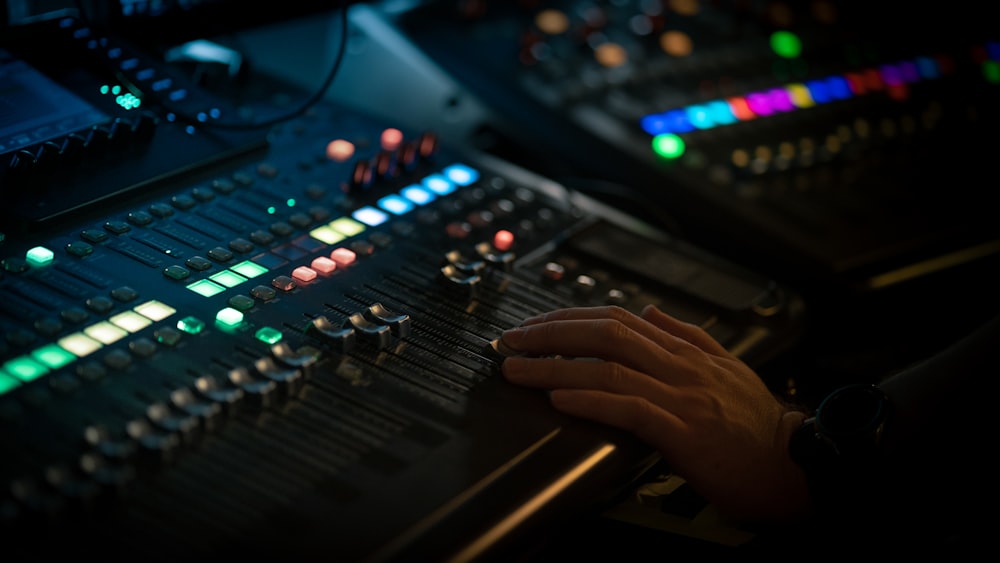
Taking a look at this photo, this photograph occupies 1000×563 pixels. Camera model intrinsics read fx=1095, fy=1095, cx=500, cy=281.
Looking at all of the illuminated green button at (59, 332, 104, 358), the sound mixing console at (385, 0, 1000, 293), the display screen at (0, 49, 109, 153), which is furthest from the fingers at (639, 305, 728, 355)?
the display screen at (0, 49, 109, 153)

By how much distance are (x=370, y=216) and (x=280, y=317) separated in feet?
0.89

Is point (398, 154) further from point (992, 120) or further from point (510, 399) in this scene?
point (992, 120)

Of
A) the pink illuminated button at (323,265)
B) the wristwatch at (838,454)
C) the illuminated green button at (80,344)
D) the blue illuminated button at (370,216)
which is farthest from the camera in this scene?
the blue illuminated button at (370,216)

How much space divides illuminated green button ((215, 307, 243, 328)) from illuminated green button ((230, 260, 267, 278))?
78 millimetres

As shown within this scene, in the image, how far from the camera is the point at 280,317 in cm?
103

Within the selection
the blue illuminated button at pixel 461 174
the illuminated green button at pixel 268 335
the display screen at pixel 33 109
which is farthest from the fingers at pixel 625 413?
the display screen at pixel 33 109

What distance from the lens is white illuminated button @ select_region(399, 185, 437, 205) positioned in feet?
4.41

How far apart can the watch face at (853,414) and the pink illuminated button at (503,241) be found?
40cm

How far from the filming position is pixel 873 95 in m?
1.94

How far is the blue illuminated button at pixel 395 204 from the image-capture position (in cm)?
130

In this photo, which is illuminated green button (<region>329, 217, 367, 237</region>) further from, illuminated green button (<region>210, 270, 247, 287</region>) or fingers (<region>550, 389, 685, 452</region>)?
fingers (<region>550, 389, 685, 452</region>)

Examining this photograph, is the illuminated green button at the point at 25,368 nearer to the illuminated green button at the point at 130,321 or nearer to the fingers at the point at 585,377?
the illuminated green button at the point at 130,321

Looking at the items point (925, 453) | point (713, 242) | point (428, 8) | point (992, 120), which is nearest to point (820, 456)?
point (925, 453)

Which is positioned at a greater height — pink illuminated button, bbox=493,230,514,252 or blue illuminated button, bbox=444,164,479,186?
blue illuminated button, bbox=444,164,479,186
